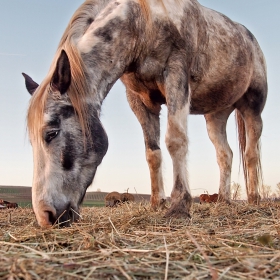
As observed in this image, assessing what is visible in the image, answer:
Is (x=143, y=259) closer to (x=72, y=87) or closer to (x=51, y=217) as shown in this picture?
(x=51, y=217)

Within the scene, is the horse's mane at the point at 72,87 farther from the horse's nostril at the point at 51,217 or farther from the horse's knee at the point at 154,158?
the horse's knee at the point at 154,158

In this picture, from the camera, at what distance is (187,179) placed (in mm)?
3416

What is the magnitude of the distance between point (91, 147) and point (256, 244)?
151 centimetres

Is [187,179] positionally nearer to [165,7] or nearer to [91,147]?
[91,147]

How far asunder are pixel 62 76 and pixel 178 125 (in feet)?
3.71

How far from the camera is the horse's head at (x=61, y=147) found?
8.76ft

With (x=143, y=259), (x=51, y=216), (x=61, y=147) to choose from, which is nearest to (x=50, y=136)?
(x=61, y=147)

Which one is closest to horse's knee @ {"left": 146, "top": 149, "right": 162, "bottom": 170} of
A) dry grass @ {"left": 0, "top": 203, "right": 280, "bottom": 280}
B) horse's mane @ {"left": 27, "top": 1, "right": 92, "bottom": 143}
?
horse's mane @ {"left": 27, "top": 1, "right": 92, "bottom": 143}

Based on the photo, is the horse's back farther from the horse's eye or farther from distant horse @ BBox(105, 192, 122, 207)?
distant horse @ BBox(105, 192, 122, 207)

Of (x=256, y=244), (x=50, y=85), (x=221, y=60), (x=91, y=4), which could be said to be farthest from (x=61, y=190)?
(x=221, y=60)

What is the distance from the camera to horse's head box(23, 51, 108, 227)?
8.76 ft

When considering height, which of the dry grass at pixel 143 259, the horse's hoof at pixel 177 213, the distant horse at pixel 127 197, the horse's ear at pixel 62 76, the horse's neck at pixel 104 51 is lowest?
the dry grass at pixel 143 259

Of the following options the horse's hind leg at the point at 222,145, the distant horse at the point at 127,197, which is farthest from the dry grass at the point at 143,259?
the distant horse at the point at 127,197

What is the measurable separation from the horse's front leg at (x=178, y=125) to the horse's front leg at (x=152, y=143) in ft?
3.11
